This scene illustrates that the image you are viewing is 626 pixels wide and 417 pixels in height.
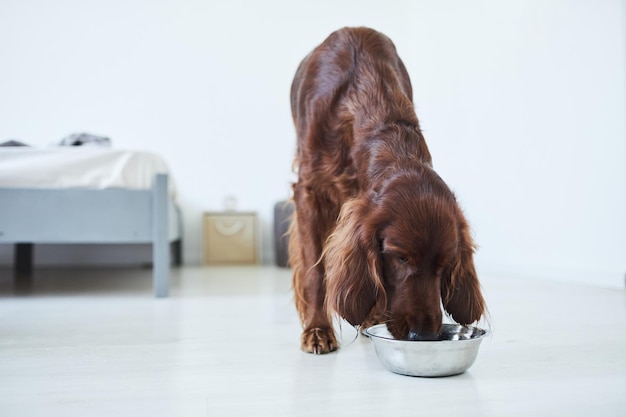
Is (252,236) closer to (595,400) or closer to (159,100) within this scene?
(159,100)

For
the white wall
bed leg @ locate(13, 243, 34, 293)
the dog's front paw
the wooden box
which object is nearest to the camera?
the dog's front paw

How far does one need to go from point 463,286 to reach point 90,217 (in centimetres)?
196

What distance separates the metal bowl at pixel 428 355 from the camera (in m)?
1.15

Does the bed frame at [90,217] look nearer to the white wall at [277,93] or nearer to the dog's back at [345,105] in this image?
the dog's back at [345,105]

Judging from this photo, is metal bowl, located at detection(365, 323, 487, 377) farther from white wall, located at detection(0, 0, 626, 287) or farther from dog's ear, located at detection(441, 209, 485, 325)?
white wall, located at detection(0, 0, 626, 287)

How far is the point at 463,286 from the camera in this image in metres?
1.27

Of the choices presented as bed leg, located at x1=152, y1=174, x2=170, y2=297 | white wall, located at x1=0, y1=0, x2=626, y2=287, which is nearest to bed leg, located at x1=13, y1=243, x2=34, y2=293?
white wall, located at x1=0, y1=0, x2=626, y2=287

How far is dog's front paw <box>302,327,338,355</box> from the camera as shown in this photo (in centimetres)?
149

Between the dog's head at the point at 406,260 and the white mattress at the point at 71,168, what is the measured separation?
5.90 ft

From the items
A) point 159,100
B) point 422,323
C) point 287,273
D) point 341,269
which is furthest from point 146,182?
point 159,100

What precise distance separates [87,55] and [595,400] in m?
5.18

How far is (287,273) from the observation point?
4.20m

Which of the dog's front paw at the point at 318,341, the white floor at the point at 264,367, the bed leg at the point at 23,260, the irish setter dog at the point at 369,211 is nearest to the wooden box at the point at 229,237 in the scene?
the bed leg at the point at 23,260

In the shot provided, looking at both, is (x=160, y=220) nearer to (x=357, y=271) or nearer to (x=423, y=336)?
(x=357, y=271)
